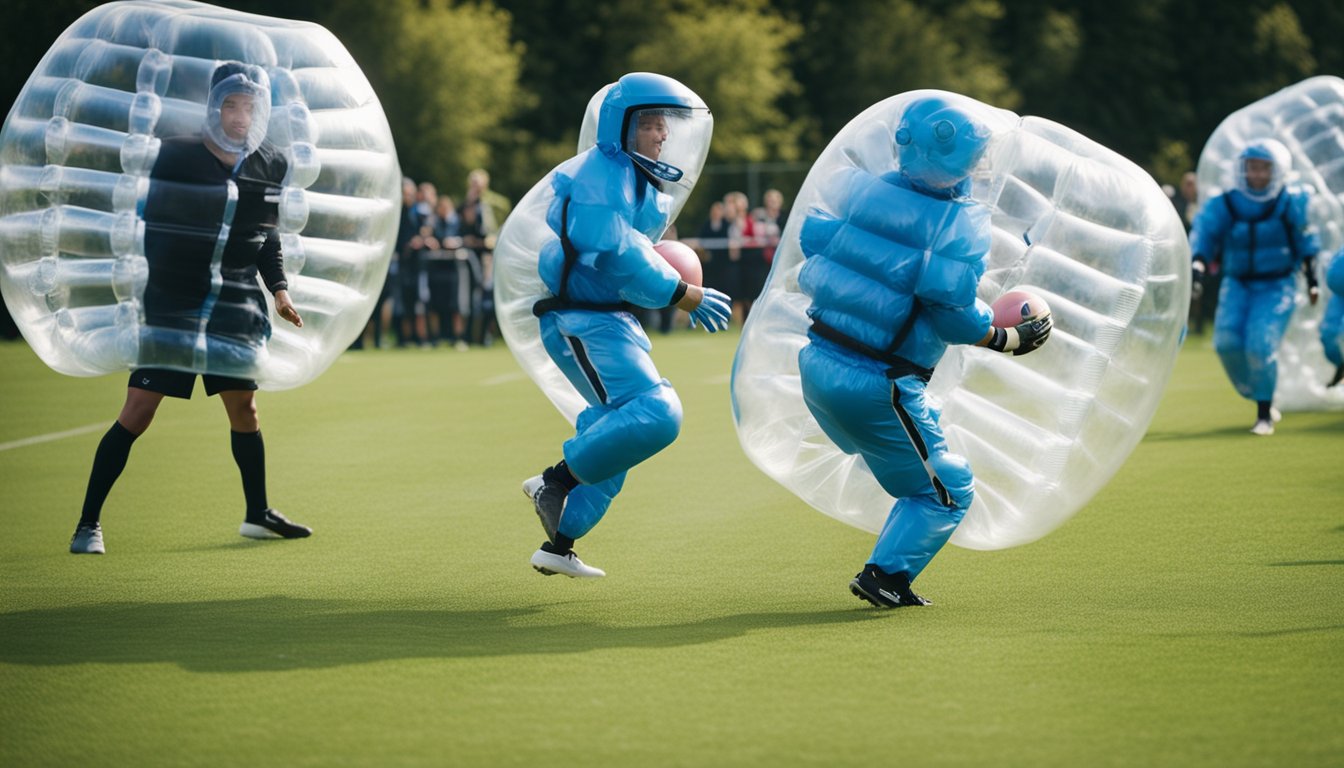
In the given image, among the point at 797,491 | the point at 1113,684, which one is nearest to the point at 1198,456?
the point at 797,491

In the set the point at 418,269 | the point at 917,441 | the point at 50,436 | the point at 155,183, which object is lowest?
the point at 418,269

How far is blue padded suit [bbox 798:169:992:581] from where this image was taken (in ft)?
18.7

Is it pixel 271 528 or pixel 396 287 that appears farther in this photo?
pixel 396 287

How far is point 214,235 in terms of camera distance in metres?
6.75

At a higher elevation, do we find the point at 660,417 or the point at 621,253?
the point at 621,253

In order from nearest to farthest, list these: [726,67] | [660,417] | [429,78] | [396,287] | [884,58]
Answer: [660,417]
[396,287]
[429,78]
[726,67]
[884,58]

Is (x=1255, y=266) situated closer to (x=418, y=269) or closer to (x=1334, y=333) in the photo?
(x=1334, y=333)

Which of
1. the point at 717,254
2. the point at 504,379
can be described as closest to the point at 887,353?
the point at 504,379

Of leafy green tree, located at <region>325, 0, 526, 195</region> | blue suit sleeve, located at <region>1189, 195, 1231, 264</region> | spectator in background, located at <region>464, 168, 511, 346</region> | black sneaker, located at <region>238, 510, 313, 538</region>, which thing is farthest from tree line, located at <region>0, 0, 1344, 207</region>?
black sneaker, located at <region>238, 510, 313, 538</region>

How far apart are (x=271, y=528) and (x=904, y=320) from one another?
3612mm

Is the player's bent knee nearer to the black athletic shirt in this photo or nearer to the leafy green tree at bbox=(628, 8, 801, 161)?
the black athletic shirt

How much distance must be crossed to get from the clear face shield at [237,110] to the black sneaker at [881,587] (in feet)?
10.6

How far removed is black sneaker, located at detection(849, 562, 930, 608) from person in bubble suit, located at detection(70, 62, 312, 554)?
112 inches

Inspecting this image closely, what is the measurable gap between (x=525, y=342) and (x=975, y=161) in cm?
223
